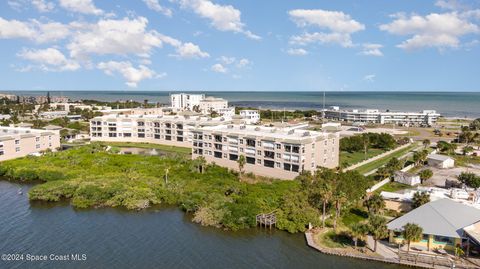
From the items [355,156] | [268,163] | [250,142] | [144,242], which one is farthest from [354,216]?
[355,156]

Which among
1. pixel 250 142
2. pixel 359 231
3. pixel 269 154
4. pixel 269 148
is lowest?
pixel 359 231

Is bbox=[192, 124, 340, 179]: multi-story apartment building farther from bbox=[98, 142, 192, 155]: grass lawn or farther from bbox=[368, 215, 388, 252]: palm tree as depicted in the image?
bbox=[368, 215, 388, 252]: palm tree

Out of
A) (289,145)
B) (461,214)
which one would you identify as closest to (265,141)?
(289,145)

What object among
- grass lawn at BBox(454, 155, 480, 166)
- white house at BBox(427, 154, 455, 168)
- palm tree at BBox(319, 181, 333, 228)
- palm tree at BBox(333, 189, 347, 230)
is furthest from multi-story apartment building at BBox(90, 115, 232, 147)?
palm tree at BBox(319, 181, 333, 228)

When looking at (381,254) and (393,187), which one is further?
(393,187)

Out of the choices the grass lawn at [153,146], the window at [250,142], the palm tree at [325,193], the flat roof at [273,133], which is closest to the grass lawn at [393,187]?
the flat roof at [273,133]

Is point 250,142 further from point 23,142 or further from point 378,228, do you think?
point 23,142

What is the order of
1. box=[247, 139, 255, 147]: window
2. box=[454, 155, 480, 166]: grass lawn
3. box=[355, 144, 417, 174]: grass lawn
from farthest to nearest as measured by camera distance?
box=[454, 155, 480, 166]: grass lawn, box=[355, 144, 417, 174]: grass lawn, box=[247, 139, 255, 147]: window
